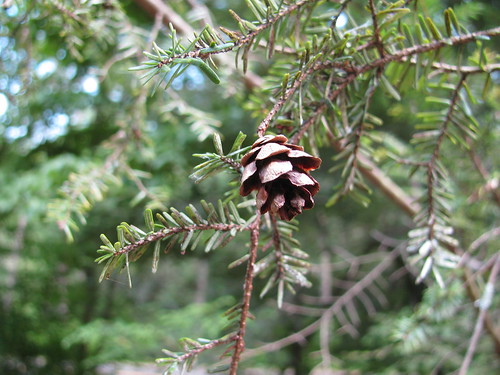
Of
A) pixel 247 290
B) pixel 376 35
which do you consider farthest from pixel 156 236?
pixel 376 35

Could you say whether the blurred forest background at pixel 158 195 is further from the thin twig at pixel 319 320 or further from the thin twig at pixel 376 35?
the thin twig at pixel 376 35

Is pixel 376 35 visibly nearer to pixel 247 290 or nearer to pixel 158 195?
pixel 247 290

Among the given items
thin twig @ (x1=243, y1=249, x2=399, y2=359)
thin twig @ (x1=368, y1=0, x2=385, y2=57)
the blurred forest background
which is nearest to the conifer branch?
thin twig @ (x1=368, y1=0, x2=385, y2=57)

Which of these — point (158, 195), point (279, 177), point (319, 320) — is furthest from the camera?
point (319, 320)

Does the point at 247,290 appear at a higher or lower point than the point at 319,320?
higher

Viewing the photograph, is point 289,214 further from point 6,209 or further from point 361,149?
point 6,209

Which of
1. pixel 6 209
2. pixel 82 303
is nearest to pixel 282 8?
pixel 6 209

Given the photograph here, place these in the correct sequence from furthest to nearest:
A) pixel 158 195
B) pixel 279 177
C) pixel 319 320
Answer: pixel 319 320
pixel 158 195
pixel 279 177
